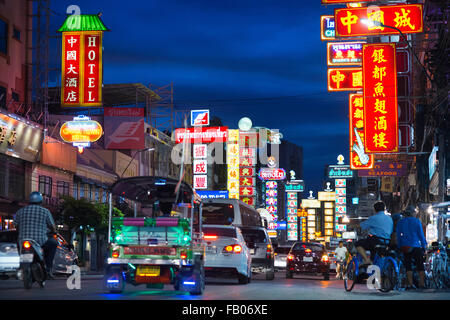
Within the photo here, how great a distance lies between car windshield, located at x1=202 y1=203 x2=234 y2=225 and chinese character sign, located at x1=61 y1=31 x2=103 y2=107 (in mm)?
13428

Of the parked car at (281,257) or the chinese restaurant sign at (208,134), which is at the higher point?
the chinese restaurant sign at (208,134)

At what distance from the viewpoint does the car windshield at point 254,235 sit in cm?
2684

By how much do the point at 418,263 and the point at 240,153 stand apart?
5663 cm

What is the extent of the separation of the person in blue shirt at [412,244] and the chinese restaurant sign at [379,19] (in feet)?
47.2

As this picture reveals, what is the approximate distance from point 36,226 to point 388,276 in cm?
693

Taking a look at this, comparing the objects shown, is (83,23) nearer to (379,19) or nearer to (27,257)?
(379,19)

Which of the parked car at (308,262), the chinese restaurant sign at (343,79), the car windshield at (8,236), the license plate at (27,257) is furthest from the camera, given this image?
the chinese restaurant sign at (343,79)

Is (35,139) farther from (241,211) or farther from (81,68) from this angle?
(241,211)

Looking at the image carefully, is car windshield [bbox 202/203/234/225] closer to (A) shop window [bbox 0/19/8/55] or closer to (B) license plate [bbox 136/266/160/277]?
(B) license plate [bbox 136/266/160/277]

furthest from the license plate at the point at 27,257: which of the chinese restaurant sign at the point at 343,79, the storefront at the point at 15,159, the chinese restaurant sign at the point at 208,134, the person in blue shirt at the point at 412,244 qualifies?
the chinese restaurant sign at the point at 208,134

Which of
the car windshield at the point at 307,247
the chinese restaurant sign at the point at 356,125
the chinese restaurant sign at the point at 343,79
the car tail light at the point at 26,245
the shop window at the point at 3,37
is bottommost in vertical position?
the car windshield at the point at 307,247

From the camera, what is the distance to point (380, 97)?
31656mm

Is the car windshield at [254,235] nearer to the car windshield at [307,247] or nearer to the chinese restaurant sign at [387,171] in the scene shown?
the car windshield at [307,247]

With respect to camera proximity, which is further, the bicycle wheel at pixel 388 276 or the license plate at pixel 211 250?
the license plate at pixel 211 250
